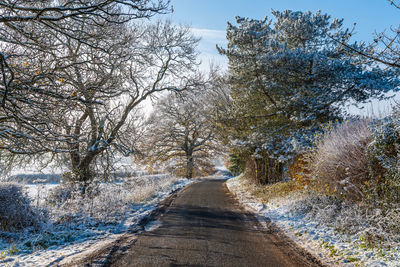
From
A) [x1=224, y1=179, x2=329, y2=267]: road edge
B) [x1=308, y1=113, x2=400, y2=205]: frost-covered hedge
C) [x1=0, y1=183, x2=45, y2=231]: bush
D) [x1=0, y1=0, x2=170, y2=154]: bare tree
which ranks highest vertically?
[x1=0, y1=0, x2=170, y2=154]: bare tree

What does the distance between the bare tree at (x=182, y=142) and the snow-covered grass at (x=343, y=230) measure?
22.3m

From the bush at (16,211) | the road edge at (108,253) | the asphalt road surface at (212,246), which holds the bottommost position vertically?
the asphalt road surface at (212,246)

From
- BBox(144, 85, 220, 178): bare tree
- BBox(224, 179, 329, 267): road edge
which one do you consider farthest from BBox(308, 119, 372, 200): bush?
BBox(144, 85, 220, 178): bare tree

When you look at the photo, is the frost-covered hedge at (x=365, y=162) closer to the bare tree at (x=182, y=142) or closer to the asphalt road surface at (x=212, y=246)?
the asphalt road surface at (x=212, y=246)

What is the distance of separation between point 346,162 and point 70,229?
7.94 meters

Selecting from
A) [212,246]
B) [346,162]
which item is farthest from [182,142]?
[212,246]

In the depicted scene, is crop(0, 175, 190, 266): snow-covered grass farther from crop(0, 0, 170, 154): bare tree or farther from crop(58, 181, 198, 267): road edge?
crop(0, 0, 170, 154): bare tree

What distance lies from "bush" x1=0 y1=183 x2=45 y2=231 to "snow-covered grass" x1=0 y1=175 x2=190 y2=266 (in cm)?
25

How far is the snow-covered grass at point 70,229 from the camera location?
5.18 meters

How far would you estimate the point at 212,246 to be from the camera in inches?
210

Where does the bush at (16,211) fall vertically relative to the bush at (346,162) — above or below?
below

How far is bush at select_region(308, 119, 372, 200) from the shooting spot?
6688 mm

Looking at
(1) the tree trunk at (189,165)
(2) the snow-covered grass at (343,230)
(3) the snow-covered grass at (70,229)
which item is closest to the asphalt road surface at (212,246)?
(2) the snow-covered grass at (343,230)

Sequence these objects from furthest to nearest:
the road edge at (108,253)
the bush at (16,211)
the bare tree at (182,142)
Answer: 1. the bare tree at (182,142)
2. the bush at (16,211)
3. the road edge at (108,253)
